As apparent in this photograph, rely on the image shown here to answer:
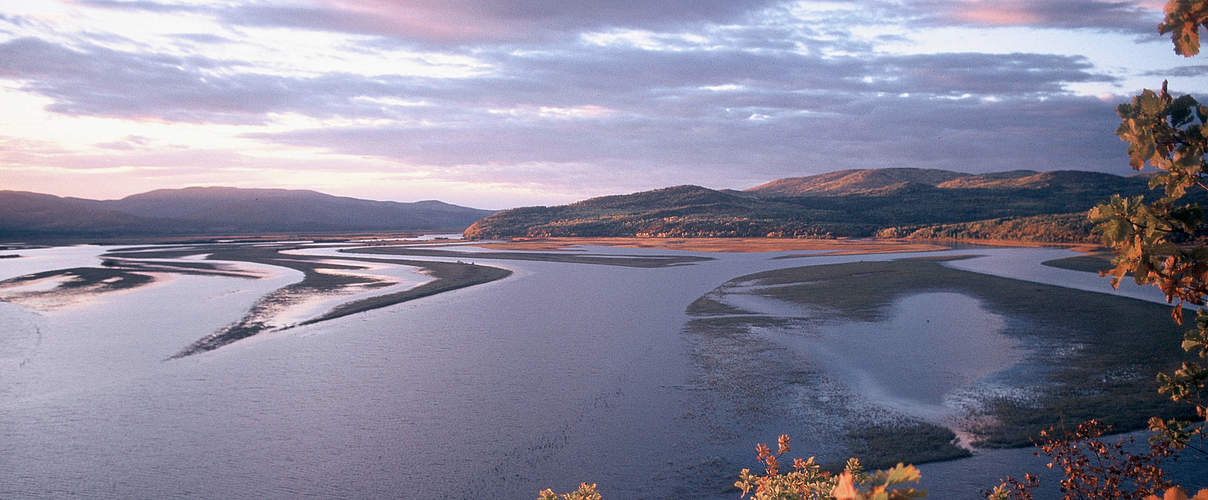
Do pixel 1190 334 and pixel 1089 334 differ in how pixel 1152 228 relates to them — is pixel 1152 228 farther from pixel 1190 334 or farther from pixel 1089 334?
pixel 1089 334

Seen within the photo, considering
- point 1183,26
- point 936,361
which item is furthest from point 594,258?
point 1183,26

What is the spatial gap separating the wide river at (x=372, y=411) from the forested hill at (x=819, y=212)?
223 ft

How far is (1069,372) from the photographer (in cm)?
1497

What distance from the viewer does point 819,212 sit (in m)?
119

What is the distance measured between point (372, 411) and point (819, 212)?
114 metres

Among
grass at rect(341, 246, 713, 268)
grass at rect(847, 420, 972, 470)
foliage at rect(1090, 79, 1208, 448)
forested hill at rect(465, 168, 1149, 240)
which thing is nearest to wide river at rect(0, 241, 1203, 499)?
grass at rect(847, 420, 972, 470)

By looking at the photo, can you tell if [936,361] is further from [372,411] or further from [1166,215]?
[1166,215]

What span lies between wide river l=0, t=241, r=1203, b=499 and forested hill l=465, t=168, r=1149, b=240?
68000mm

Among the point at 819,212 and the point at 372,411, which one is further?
the point at 819,212

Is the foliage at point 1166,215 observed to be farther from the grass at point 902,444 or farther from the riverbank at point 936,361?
the riverbank at point 936,361

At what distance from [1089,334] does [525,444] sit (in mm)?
16574

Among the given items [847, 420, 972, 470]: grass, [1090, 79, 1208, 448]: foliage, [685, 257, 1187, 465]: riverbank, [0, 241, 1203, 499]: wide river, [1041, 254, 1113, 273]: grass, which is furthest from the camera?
[1041, 254, 1113, 273]: grass

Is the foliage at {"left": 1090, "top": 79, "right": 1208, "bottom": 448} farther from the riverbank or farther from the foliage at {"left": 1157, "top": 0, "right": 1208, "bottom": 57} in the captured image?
the riverbank

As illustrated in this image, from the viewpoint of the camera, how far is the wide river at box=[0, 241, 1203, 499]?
407 inches
